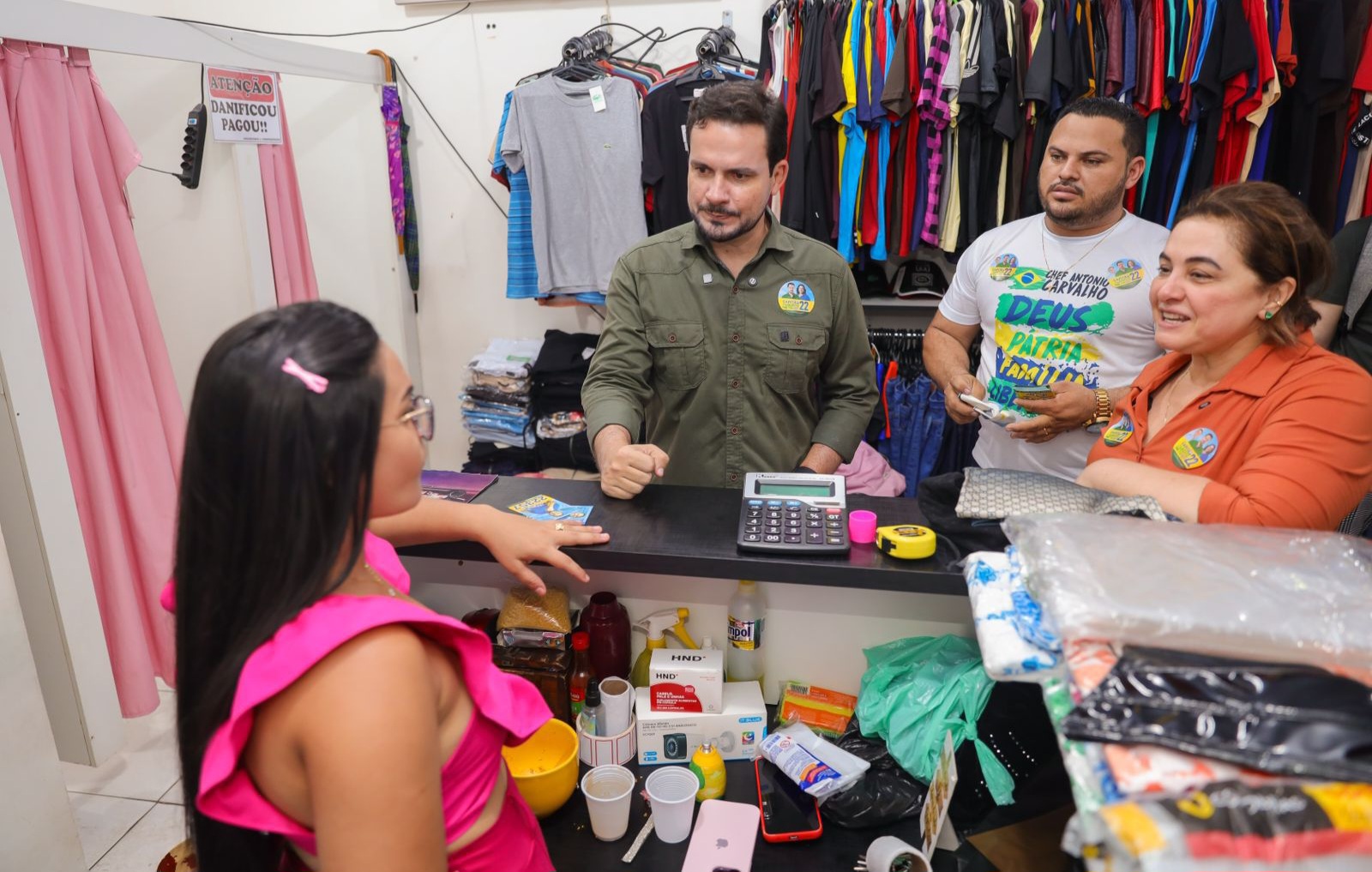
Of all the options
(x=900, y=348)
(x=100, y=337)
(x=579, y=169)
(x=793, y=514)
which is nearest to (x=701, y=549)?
(x=793, y=514)

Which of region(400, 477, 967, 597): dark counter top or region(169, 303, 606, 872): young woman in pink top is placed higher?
region(169, 303, 606, 872): young woman in pink top

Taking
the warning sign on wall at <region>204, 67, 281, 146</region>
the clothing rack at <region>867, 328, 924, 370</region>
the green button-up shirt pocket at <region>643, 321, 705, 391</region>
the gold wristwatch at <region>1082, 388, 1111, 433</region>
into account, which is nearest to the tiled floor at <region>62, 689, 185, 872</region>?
the green button-up shirt pocket at <region>643, 321, 705, 391</region>

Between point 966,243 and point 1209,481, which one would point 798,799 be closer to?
point 1209,481

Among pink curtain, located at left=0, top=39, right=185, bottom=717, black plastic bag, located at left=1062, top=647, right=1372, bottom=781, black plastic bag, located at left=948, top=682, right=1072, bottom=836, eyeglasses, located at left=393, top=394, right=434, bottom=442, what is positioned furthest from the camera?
pink curtain, located at left=0, top=39, right=185, bottom=717

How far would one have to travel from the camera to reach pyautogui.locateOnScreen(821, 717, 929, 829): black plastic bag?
1246 mm

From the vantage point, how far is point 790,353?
90.4 inches

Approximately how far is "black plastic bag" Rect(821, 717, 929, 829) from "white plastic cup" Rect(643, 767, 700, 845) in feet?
0.66

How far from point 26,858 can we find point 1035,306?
9.16ft

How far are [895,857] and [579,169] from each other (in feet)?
10.3

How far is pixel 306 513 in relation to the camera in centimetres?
83

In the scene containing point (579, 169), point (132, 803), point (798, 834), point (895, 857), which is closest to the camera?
point (895, 857)

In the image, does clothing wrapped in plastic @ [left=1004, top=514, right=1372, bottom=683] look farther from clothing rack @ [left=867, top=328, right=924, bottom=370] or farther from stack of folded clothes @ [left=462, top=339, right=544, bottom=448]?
stack of folded clothes @ [left=462, top=339, right=544, bottom=448]

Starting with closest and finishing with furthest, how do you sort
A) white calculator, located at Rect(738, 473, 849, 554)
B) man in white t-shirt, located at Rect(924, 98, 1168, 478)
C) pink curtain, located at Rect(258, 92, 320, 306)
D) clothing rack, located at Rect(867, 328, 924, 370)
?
white calculator, located at Rect(738, 473, 849, 554) → man in white t-shirt, located at Rect(924, 98, 1168, 478) → pink curtain, located at Rect(258, 92, 320, 306) → clothing rack, located at Rect(867, 328, 924, 370)

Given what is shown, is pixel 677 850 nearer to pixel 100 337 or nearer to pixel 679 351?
pixel 679 351
